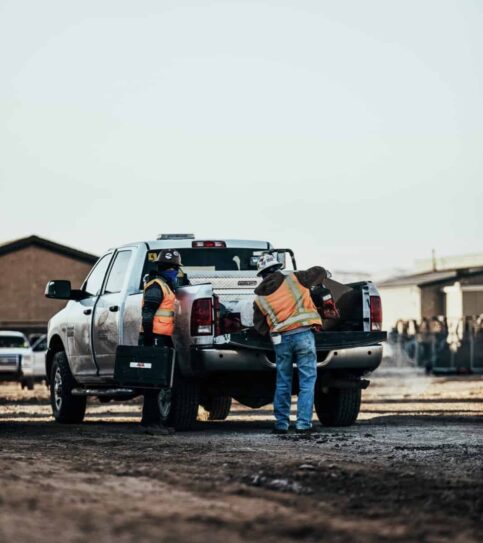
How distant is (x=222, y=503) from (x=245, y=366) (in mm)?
6173

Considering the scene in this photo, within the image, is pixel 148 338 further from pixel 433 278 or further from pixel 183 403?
pixel 433 278

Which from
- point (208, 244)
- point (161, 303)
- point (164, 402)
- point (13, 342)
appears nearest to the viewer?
point (161, 303)

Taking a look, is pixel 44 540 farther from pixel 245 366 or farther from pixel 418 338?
pixel 418 338

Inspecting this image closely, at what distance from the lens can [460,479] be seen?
30.1 ft

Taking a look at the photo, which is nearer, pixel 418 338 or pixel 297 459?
pixel 297 459

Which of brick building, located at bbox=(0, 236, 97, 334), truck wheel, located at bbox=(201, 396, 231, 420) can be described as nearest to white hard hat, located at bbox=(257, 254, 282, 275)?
truck wheel, located at bbox=(201, 396, 231, 420)

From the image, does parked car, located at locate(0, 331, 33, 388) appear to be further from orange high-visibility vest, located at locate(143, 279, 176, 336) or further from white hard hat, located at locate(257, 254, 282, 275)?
white hard hat, located at locate(257, 254, 282, 275)

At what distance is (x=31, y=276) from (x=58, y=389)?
41.1m

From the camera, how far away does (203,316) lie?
543 inches

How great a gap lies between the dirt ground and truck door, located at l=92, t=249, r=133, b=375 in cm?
96

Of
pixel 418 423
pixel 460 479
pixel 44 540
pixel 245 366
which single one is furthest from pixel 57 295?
pixel 44 540

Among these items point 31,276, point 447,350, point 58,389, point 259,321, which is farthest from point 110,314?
point 31,276

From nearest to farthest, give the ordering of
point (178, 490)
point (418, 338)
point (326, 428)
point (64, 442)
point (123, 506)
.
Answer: point (123, 506) < point (178, 490) < point (64, 442) < point (326, 428) < point (418, 338)

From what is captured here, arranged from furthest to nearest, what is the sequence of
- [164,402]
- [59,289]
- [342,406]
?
[59,289] → [342,406] → [164,402]
